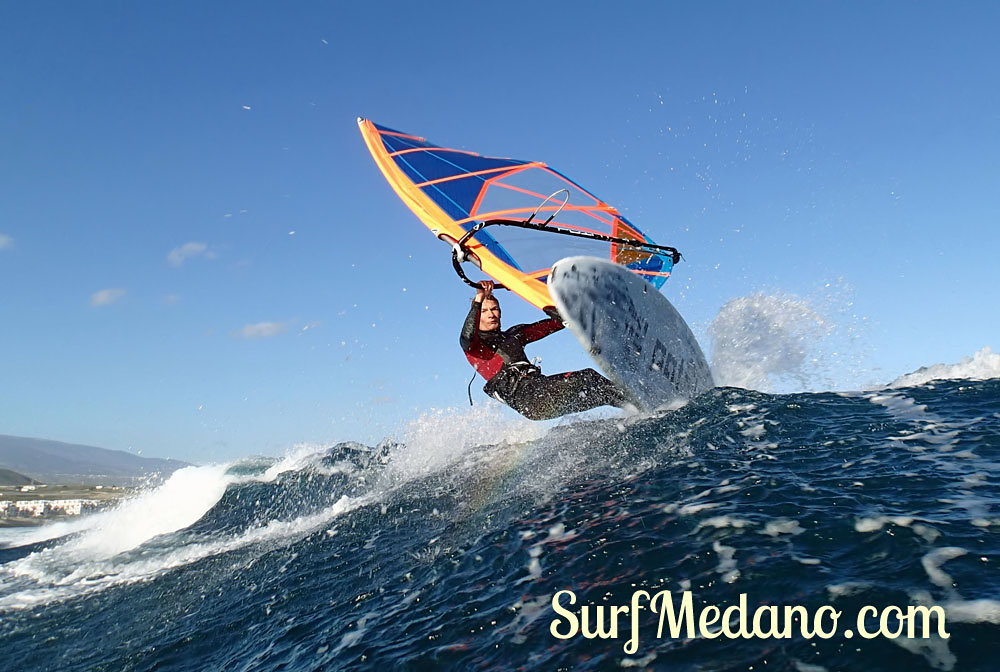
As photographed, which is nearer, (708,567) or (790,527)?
(708,567)

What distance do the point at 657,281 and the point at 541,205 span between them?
2.95m

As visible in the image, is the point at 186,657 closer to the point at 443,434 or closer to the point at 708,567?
the point at 708,567

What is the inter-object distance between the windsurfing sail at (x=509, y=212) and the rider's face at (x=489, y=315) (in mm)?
1117

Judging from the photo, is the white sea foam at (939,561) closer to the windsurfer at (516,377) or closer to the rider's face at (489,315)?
the windsurfer at (516,377)

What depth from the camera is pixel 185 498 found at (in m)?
11.7

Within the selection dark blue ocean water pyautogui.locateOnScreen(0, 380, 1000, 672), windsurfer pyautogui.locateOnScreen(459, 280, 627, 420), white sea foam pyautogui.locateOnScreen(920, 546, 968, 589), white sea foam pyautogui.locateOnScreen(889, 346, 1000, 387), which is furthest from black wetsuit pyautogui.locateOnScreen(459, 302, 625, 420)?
white sea foam pyautogui.locateOnScreen(920, 546, 968, 589)

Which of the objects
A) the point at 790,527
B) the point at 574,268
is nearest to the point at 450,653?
the point at 790,527

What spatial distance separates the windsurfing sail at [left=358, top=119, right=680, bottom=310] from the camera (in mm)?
9648

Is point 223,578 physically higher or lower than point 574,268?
lower

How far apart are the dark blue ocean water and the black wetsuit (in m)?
0.51

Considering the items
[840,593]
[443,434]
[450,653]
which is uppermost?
[443,434]

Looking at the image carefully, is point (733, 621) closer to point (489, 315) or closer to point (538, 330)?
point (489, 315)

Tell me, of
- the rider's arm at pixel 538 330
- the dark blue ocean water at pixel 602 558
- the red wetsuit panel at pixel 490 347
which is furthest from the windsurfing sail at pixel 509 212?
the dark blue ocean water at pixel 602 558

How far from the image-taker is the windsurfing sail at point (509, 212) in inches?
380
